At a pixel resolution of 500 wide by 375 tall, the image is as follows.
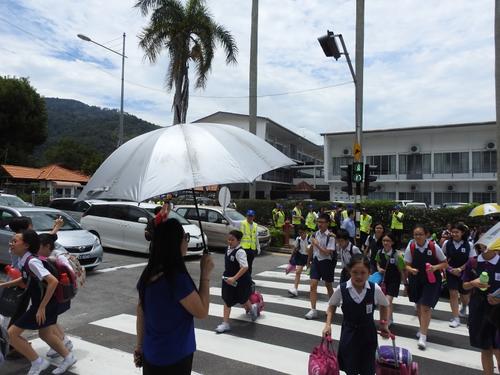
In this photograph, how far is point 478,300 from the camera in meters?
4.44

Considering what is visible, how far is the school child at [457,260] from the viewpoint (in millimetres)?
7121

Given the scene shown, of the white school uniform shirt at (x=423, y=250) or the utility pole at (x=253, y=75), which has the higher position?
the utility pole at (x=253, y=75)

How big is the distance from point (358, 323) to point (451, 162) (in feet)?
146

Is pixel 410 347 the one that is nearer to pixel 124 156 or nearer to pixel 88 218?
pixel 124 156

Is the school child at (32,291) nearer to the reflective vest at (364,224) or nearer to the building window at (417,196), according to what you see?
the reflective vest at (364,224)

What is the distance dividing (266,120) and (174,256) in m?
47.0

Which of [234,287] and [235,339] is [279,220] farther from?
[235,339]

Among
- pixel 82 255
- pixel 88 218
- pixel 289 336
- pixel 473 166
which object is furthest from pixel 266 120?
pixel 289 336

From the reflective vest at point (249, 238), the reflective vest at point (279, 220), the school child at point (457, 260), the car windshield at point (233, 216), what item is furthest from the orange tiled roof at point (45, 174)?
the school child at point (457, 260)

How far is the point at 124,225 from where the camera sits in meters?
13.9

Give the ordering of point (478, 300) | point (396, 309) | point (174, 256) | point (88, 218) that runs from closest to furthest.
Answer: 1. point (174, 256)
2. point (478, 300)
3. point (396, 309)
4. point (88, 218)

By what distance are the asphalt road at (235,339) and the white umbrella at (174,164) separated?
2.61 metres

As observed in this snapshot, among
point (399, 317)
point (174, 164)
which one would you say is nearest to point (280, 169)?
point (399, 317)

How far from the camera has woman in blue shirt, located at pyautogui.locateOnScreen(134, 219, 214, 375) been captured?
272 cm
